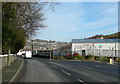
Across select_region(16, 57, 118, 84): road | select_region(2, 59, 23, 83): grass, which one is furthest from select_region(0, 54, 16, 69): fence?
select_region(16, 57, 118, 84): road

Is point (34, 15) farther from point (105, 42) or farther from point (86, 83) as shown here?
point (105, 42)

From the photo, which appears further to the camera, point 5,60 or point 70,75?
point 5,60

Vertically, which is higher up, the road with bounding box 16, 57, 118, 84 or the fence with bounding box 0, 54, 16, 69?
the fence with bounding box 0, 54, 16, 69

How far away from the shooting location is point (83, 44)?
342 ft

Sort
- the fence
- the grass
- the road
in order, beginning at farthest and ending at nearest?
the fence → the road → the grass

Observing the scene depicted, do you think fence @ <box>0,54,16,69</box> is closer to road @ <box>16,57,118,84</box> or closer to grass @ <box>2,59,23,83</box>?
grass @ <box>2,59,23,83</box>

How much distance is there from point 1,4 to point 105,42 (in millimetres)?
90111

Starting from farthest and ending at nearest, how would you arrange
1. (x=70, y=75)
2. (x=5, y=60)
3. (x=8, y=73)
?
(x=5, y=60), (x=70, y=75), (x=8, y=73)

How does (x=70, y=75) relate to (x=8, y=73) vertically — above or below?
below

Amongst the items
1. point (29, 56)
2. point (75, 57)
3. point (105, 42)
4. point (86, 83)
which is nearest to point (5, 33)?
point (86, 83)

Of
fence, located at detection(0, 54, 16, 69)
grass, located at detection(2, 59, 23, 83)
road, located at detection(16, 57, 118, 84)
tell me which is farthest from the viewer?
fence, located at detection(0, 54, 16, 69)

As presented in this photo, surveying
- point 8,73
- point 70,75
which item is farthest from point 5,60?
point 70,75

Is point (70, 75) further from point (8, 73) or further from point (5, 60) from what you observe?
point (5, 60)

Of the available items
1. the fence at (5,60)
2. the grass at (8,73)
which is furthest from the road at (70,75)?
the fence at (5,60)
